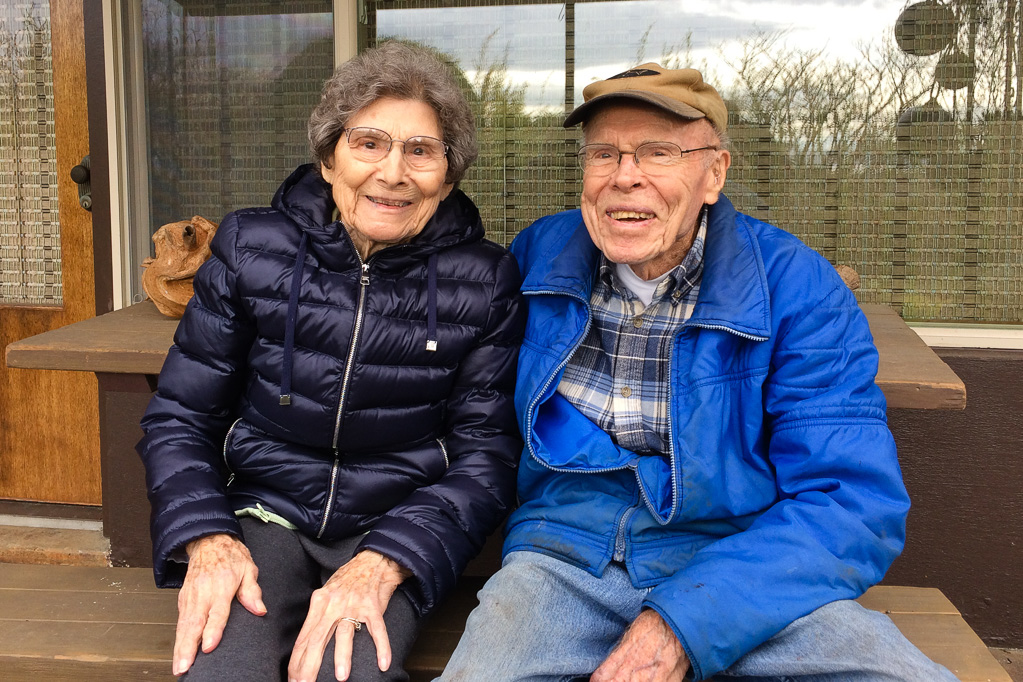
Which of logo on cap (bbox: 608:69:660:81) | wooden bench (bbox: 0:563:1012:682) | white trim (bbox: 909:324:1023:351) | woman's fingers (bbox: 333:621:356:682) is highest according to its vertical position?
logo on cap (bbox: 608:69:660:81)

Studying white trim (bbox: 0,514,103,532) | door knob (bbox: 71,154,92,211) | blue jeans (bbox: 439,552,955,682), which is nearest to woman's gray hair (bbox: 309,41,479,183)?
blue jeans (bbox: 439,552,955,682)

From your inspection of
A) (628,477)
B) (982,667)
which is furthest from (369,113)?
(982,667)

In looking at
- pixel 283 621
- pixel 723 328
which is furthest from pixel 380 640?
pixel 723 328

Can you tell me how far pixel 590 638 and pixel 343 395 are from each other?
69cm

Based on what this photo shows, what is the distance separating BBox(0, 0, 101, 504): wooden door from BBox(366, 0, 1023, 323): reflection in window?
121 cm

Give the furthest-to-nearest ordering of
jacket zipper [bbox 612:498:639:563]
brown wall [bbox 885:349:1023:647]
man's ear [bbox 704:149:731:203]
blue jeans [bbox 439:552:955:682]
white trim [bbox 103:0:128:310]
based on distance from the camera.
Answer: white trim [bbox 103:0:128:310], brown wall [bbox 885:349:1023:647], man's ear [bbox 704:149:731:203], jacket zipper [bbox 612:498:639:563], blue jeans [bbox 439:552:955:682]

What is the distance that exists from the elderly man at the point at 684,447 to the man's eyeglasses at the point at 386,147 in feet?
1.05

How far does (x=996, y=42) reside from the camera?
3.04m

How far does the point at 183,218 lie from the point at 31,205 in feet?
1.97

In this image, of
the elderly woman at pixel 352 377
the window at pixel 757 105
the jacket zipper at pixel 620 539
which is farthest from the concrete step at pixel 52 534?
the jacket zipper at pixel 620 539

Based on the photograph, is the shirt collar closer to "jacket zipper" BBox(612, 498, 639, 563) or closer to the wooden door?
"jacket zipper" BBox(612, 498, 639, 563)

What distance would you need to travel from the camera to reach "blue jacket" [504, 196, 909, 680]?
1724 millimetres

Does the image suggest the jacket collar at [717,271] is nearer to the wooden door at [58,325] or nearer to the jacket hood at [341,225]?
the jacket hood at [341,225]

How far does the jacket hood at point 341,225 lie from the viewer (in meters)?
1.99
